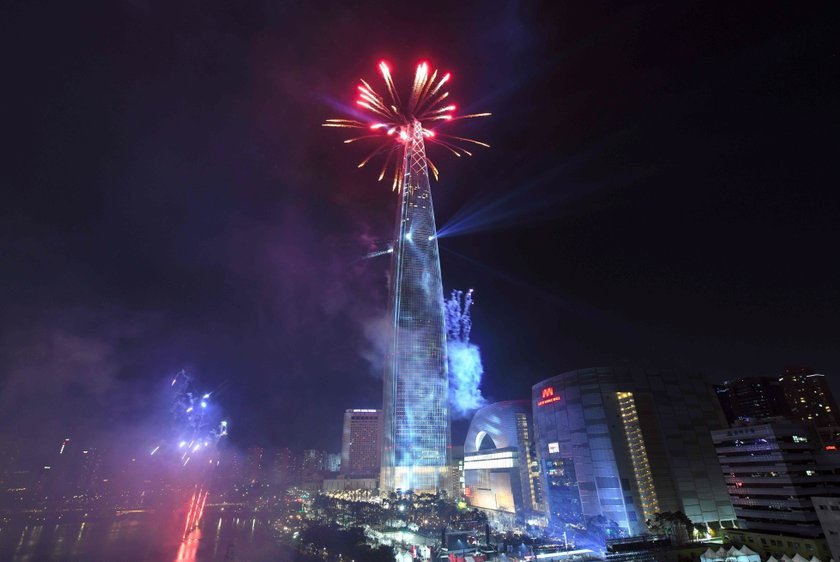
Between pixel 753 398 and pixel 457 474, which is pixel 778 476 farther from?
pixel 753 398

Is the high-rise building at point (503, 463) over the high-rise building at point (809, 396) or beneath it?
beneath

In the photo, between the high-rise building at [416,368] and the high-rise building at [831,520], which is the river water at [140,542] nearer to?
the high-rise building at [416,368]

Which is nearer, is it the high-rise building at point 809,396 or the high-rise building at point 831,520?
the high-rise building at point 831,520

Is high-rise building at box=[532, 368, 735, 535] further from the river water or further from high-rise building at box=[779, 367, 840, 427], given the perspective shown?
high-rise building at box=[779, 367, 840, 427]

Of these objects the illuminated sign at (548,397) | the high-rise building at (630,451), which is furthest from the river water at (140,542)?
the illuminated sign at (548,397)

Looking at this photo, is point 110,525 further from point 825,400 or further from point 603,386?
point 825,400

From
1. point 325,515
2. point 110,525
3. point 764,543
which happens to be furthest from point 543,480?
point 110,525

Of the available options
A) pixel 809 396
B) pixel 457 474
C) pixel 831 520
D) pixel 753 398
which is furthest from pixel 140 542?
pixel 809 396

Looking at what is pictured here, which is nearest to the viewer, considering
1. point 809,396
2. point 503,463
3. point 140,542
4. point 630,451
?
point 630,451
